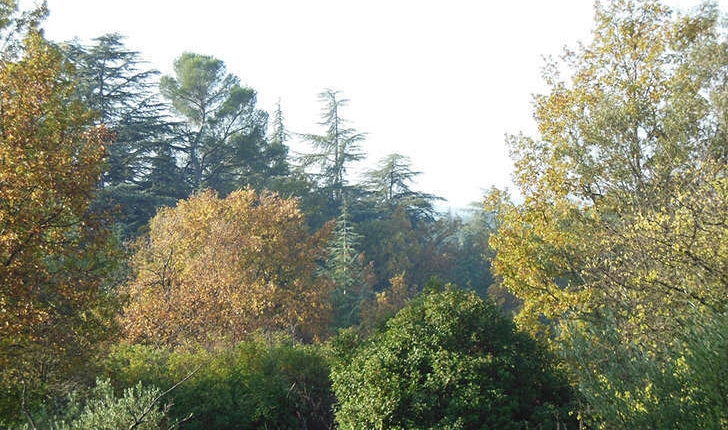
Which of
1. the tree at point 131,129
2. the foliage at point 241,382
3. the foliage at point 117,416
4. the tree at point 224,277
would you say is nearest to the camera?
the foliage at point 117,416

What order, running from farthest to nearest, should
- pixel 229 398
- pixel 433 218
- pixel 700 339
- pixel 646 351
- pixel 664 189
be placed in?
1. pixel 433 218
2. pixel 229 398
3. pixel 664 189
4. pixel 646 351
5. pixel 700 339

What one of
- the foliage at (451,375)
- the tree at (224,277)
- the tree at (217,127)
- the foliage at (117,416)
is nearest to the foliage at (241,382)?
the tree at (224,277)

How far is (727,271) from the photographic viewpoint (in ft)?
23.4

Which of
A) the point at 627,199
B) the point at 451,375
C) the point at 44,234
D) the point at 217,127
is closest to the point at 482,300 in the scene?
the point at 451,375

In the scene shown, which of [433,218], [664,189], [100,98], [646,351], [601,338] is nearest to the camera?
[646,351]

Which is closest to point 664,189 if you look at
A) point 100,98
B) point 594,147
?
point 594,147

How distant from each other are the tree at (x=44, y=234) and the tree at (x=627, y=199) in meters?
7.95

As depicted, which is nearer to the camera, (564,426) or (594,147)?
(564,426)

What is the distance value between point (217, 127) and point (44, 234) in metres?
31.3

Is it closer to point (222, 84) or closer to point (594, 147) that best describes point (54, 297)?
point (594, 147)

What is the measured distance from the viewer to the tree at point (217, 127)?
1490 inches

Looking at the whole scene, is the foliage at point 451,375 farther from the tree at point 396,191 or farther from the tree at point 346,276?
the tree at point 396,191

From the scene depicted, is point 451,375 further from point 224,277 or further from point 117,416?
point 224,277

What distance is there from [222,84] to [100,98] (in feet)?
31.9
